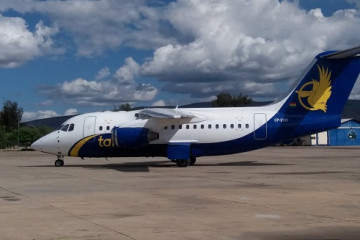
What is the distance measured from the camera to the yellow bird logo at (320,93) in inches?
1162

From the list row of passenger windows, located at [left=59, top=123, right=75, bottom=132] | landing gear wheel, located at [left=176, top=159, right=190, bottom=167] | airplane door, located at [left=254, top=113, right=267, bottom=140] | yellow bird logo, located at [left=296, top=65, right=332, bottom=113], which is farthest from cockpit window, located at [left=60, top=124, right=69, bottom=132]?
yellow bird logo, located at [left=296, top=65, right=332, bottom=113]

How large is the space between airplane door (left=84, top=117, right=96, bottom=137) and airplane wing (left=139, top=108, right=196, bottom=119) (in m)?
3.10

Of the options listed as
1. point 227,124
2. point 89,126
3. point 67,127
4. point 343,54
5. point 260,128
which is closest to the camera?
point 343,54

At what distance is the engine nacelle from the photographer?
29766 millimetres

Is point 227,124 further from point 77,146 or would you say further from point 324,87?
point 77,146

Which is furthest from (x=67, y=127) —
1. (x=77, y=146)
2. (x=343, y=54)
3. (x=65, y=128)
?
(x=343, y=54)

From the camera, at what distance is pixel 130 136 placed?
2975cm

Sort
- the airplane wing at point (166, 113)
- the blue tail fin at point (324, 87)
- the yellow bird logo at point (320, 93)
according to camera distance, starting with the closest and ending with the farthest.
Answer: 1. the airplane wing at point (166, 113)
2. the blue tail fin at point (324, 87)
3. the yellow bird logo at point (320, 93)

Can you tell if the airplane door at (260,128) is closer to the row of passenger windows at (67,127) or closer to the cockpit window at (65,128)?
the row of passenger windows at (67,127)

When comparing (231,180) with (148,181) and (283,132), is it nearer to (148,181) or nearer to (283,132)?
(148,181)

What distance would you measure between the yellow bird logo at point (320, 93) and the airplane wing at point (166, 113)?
6.70 meters

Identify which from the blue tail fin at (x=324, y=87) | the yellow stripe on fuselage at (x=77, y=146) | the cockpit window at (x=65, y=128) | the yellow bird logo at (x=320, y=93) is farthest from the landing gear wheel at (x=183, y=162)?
the yellow bird logo at (x=320, y=93)

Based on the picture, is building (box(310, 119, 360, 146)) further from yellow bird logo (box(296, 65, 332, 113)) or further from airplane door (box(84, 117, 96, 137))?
airplane door (box(84, 117, 96, 137))

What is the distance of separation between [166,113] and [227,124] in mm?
3884
